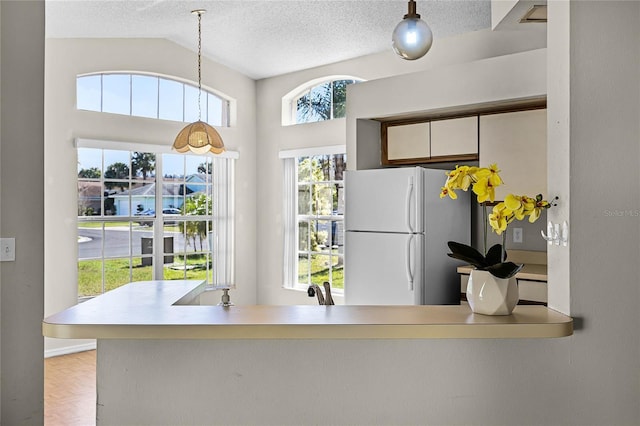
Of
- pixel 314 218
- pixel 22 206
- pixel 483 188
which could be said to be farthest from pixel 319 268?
pixel 483 188

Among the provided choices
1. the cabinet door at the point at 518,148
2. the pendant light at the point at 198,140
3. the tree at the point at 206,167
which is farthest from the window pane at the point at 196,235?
the cabinet door at the point at 518,148

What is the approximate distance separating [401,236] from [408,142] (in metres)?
0.95

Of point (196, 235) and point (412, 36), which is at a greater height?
point (412, 36)

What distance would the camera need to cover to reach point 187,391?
2.14 meters

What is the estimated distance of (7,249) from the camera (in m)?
2.61

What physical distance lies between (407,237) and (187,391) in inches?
94.7

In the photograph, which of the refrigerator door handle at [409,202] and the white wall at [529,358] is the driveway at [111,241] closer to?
the refrigerator door handle at [409,202]

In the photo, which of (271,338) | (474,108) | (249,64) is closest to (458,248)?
(271,338)

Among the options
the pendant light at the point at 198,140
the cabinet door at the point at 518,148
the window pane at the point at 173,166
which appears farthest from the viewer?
the window pane at the point at 173,166

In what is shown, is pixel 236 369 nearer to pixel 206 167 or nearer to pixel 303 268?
pixel 303 268

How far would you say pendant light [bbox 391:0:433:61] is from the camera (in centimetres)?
254

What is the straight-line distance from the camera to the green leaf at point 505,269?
2.06 m

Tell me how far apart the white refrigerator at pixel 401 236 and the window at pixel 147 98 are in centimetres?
254

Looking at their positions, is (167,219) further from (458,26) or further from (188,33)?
(458,26)
